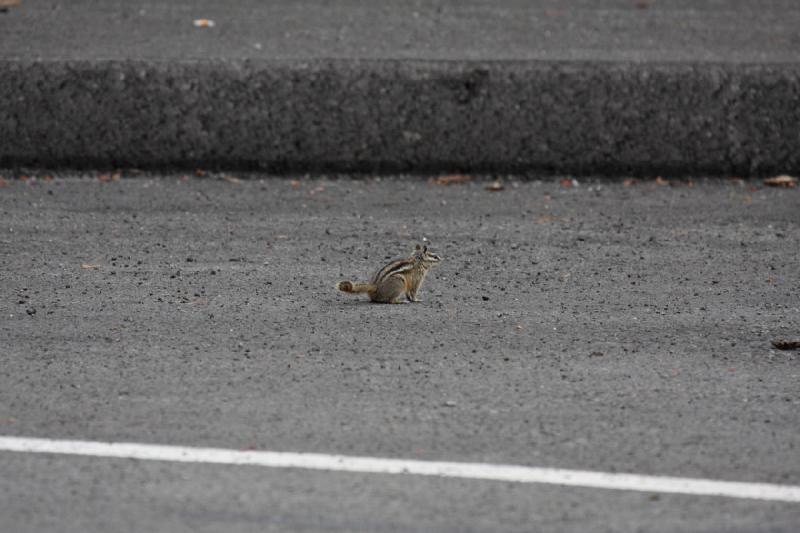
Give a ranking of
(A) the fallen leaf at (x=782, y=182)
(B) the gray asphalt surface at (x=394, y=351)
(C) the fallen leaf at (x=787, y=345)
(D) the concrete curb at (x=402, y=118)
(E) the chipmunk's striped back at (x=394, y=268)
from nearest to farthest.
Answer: (B) the gray asphalt surface at (x=394, y=351) → (C) the fallen leaf at (x=787, y=345) → (E) the chipmunk's striped back at (x=394, y=268) → (A) the fallen leaf at (x=782, y=182) → (D) the concrete curb at (x=402, y=118)

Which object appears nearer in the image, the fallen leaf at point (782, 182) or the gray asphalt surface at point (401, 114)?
the fallen leaf at point (782, 182)

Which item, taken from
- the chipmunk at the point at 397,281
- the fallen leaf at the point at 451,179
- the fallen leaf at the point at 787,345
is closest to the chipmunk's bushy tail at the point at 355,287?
the chipmunk at the point at 397,281

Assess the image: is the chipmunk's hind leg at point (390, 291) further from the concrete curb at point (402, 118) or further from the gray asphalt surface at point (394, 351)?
the concrete curb at point (402, 118)

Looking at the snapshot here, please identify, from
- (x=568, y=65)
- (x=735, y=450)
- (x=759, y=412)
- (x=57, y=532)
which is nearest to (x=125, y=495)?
(x=57, y=532)

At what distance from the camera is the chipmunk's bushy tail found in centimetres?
709

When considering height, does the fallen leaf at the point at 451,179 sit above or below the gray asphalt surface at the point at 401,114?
below

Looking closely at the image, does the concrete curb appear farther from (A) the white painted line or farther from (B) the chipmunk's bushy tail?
(A) the white painted line

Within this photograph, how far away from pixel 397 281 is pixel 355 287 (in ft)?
0.80

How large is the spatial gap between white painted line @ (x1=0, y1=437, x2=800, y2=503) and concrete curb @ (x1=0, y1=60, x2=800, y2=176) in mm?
6126

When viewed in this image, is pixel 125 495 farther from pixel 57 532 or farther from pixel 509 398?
pixel 509 398

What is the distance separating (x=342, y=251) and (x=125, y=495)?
4067 millimetres

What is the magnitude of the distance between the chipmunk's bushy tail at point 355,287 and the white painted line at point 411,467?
7.59 ft

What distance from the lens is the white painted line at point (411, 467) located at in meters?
4.54

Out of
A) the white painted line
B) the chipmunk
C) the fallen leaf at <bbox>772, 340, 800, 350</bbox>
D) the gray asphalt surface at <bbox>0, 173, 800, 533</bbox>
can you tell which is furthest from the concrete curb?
the white painted line
